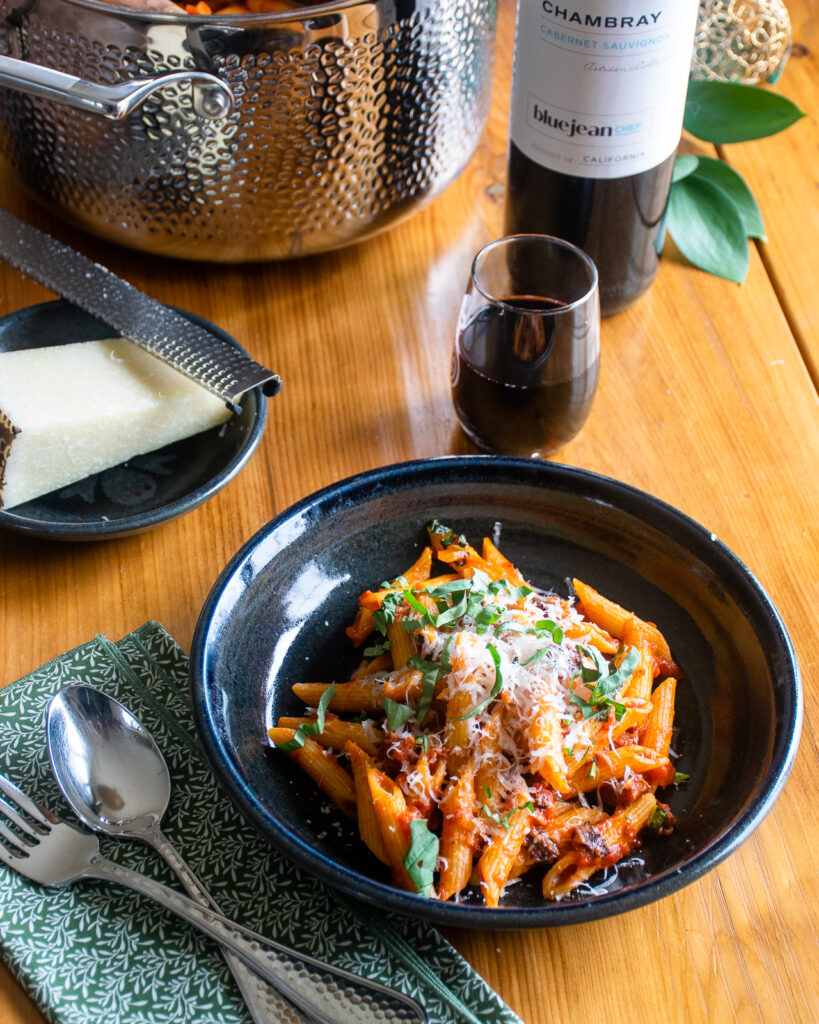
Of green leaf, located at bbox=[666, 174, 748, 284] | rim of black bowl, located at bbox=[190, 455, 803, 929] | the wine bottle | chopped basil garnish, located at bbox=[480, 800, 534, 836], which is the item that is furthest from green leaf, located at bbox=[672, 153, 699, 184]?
chopped basil garnish, located at bbox=[480, 800, 534, 836]

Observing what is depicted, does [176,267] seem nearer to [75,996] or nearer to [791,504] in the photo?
[791,504]

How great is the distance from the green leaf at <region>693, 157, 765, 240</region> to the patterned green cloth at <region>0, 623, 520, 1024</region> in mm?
984

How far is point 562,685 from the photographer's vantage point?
0.83 meters

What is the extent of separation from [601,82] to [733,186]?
439 millimetres

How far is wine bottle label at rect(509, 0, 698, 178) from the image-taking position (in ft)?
3.22

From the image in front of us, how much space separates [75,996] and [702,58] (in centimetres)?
134

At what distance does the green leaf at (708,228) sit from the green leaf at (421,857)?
2.86 ft

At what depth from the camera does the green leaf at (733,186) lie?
4.53 ft

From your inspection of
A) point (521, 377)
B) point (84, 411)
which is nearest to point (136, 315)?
point (84, 411)

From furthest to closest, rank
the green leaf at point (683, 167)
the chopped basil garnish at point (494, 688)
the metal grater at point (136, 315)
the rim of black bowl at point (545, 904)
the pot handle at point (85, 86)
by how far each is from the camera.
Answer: the green leaf at point (683, 167) < the metal grater at point (136, 315) < the pot handle at point (85, 86) < the chopped basil garnish at point (494, 688) < the rim of black bowl at point (545, 904)

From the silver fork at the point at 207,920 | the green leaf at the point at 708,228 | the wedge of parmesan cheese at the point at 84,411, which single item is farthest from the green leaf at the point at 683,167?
the silver fork at the point at 207,920

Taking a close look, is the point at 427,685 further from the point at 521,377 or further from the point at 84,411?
the point at 84,411

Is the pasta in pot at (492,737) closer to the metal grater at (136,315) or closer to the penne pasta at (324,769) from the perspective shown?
the penne pasta at (324,769)

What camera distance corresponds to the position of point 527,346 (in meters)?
1.02
